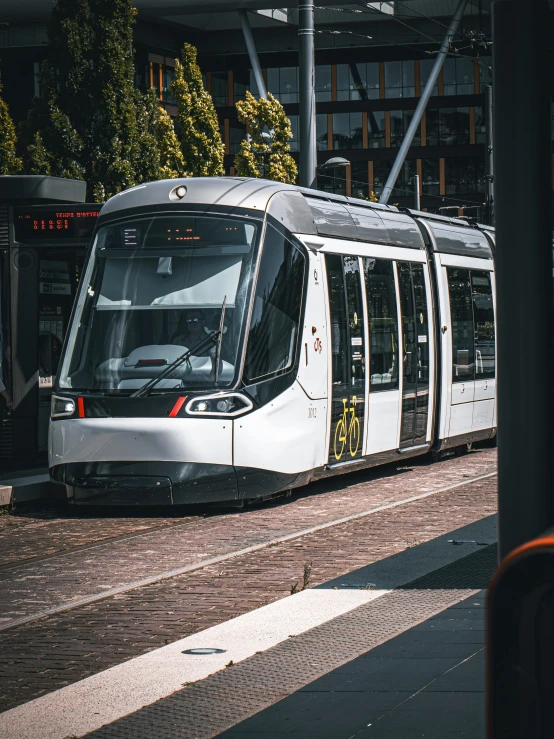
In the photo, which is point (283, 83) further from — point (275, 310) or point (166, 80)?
point (275, 310)

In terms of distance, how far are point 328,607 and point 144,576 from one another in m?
1.82

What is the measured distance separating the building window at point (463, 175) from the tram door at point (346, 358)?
58.3 meters

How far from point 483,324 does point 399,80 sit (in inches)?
2115

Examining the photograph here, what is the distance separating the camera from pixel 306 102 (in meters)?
18.2

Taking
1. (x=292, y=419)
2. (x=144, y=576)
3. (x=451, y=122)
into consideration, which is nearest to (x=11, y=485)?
(x=292, y=419)

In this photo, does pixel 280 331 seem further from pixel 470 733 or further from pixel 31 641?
pixel 470 733

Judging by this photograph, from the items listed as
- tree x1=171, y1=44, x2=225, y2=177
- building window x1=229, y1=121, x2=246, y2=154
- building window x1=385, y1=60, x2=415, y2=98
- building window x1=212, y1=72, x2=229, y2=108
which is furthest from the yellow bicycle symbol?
building window x1=229, y1=121, x2=246, y2=154

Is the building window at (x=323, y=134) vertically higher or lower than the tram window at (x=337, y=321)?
higher

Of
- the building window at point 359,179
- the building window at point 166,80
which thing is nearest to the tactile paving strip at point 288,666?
the building window at point 166,80

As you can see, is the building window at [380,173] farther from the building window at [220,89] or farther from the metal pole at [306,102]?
the metal pole at [306,102]

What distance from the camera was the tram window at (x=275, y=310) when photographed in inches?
452

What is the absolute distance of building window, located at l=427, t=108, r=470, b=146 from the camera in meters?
70.0

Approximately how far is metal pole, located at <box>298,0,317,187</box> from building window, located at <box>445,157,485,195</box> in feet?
172

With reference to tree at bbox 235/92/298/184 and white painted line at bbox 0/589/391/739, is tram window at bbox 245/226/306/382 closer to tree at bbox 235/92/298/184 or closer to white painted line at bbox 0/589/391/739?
white painted line at bbox 0/589/391/739
